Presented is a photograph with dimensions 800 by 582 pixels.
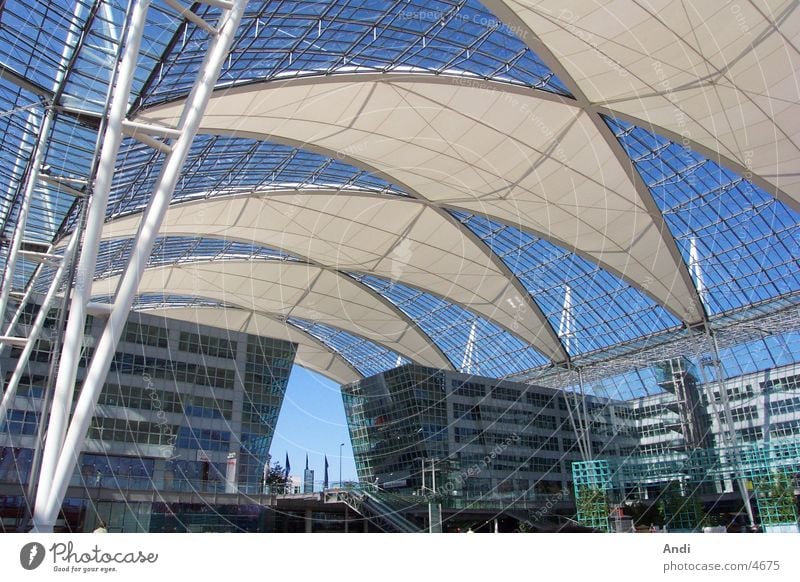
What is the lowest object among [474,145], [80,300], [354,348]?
[80,300]

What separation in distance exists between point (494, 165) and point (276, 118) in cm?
1439

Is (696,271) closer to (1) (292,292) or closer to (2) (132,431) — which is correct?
(1) (292,292)

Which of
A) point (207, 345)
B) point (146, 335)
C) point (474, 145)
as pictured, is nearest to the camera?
point (474, 145)

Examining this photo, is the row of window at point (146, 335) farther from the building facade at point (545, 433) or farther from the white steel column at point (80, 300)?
the white steel column at point (80, 300)

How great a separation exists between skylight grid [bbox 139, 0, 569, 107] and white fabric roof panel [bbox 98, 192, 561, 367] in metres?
16.5

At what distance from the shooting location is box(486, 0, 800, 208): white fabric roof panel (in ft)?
98.4

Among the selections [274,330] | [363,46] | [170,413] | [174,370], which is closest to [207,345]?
[174,370]

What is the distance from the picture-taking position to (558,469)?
88.8 meters

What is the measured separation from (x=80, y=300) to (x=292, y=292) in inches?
2426

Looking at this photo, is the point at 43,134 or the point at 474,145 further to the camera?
the point at 474,145

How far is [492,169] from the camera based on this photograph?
44562 mm

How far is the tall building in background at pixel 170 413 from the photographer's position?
4838cm
